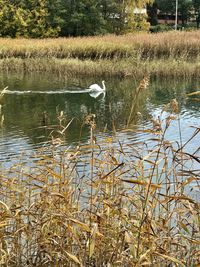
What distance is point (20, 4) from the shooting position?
28562mm

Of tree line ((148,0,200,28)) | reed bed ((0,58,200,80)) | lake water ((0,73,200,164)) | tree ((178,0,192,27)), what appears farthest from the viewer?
tree ((178,0,192,27))

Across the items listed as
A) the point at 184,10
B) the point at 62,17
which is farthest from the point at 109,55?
the point at 184,10

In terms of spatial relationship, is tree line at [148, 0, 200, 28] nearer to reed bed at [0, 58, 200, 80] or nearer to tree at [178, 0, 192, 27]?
tree at [178, 0, 192, 27]

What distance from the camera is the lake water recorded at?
732 cm

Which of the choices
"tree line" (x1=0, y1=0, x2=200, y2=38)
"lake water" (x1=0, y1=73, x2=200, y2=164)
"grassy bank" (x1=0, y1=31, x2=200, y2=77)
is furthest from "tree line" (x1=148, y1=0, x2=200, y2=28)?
"lake water" (x1=0, y1=73, x2=200, y2=164)

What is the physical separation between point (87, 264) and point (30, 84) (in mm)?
12187

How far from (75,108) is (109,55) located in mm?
8860

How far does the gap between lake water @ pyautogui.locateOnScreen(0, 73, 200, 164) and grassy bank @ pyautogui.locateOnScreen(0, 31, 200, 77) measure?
0.87 meters

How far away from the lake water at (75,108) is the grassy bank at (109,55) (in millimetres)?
871

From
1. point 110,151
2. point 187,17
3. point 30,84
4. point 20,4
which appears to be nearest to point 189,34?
point 30,84

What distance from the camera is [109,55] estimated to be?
19.2 meters

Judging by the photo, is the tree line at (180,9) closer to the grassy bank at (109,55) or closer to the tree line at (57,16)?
the tree line at (57,16)

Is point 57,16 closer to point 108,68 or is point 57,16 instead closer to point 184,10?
→ point 108,68

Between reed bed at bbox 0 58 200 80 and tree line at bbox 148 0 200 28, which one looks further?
tree line at bbox 148 0 200 28
